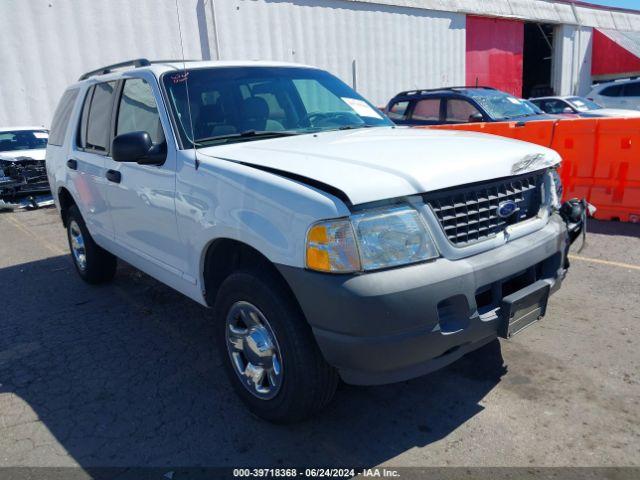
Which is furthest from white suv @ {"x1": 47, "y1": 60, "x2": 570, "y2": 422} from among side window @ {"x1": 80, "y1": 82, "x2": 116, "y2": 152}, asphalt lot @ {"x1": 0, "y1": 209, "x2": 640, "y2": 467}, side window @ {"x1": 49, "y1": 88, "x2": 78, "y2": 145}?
side window @ {"x1": 49, "y1": 88, "x2": 78, "y2": 145}

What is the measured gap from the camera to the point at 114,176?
4.00m

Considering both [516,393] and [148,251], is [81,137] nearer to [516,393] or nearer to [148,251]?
[148,251]

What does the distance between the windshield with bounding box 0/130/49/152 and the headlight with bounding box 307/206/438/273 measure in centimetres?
1140

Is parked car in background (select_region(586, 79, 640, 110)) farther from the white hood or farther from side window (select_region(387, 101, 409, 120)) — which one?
the white hood

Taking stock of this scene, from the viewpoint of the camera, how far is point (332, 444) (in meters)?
2.78

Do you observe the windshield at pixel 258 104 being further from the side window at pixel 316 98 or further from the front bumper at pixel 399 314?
the front bumper at pixel 399 314

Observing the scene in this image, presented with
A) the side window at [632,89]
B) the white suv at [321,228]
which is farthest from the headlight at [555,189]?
the side window at [632,89]

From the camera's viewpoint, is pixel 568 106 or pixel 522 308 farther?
pixel 568 106

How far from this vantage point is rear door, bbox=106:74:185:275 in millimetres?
3373

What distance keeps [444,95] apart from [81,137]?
6907 mm

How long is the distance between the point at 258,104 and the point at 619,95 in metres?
16.3

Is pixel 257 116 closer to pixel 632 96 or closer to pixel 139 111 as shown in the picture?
pixel 139 111

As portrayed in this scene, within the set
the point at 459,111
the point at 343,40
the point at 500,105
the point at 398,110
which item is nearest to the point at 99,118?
the point at 459,111

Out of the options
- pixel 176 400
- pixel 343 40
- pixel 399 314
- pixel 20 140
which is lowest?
pixel 176 400
